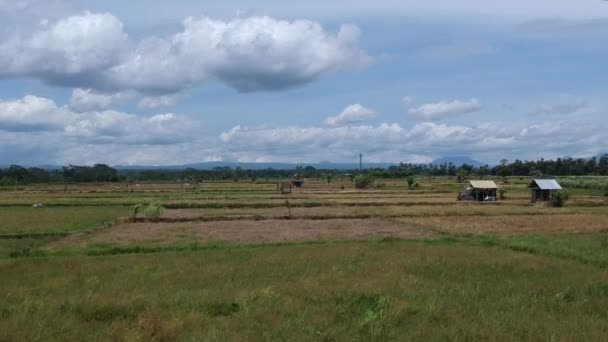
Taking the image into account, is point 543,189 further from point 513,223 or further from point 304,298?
point 304,298

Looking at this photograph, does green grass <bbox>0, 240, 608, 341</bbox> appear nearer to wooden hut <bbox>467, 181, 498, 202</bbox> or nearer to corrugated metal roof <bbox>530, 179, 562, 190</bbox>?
corrugated metal roof <bbox>530, 179, 562, 190</bbox>

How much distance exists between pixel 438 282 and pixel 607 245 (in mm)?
9031

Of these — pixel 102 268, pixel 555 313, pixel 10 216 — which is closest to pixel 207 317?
pixel 555 313

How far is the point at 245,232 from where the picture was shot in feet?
78.8

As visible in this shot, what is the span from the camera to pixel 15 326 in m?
7.05

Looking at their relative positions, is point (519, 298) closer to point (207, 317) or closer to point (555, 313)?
point (555, 313)

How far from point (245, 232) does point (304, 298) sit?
47.8 feet

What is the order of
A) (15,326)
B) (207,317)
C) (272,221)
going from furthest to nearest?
1. (272,221)
2. (207,317)
3. (15,326)

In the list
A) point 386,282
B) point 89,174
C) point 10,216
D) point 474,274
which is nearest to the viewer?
point 386,282

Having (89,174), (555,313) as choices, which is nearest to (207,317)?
(555,313)

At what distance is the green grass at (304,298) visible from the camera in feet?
24.3

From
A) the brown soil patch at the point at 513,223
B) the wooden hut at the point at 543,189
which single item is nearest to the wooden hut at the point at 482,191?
the wooden hut at the point at 543,189

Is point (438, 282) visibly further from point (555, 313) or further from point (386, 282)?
point (555, 313)

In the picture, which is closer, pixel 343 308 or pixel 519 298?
pixel 343 308
